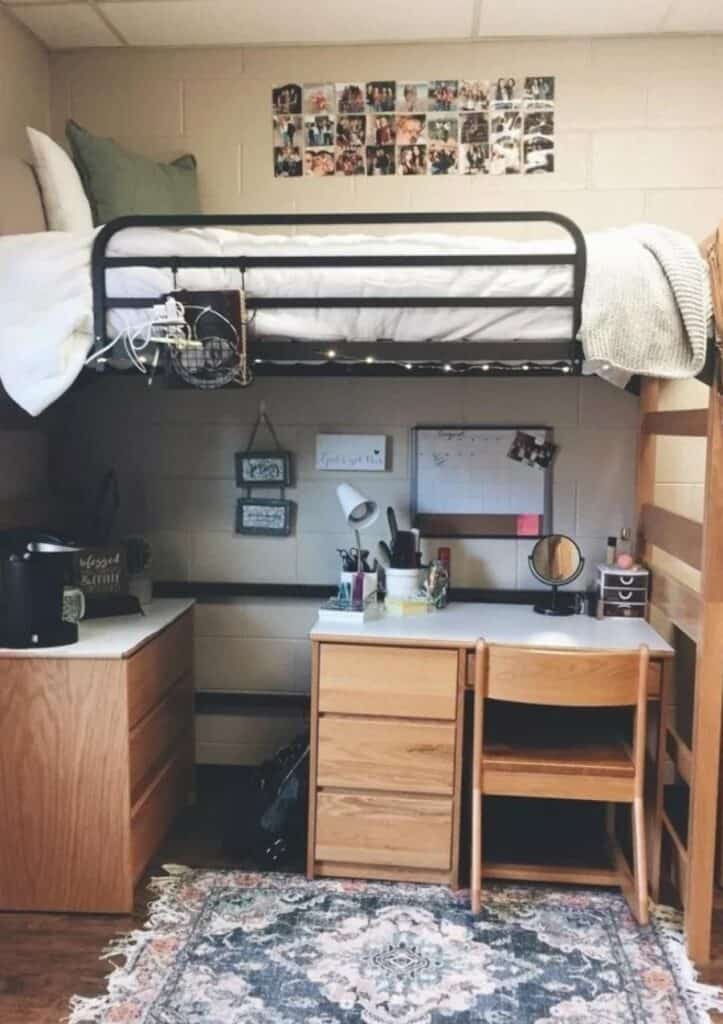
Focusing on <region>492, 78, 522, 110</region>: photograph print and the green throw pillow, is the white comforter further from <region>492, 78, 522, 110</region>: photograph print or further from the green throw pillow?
<region>492, 78, 522, 110</region>: photograph print

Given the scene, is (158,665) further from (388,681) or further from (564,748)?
(564,748)

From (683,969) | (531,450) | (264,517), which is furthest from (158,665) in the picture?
(683,969)

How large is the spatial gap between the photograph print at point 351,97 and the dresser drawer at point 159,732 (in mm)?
1981

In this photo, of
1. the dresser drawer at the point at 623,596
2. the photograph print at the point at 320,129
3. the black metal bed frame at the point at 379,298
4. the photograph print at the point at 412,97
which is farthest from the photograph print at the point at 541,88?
the dresser drawer at the point at 623,596

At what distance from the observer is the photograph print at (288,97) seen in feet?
9.61

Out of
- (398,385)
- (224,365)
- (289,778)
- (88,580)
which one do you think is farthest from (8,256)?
(289,778)

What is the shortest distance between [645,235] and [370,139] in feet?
4.13

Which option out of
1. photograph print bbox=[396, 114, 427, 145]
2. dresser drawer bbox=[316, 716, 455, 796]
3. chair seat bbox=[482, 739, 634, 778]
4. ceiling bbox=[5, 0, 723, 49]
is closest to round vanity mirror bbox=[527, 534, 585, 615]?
chair seat bbox=[482, 739, 634, 778]

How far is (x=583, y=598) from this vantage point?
9.46 ft

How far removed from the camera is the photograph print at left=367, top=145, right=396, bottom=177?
9.61 ft

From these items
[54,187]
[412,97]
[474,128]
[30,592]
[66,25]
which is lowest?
[30,592]

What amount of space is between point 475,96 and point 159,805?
2.46 metres

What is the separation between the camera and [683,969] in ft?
7.02

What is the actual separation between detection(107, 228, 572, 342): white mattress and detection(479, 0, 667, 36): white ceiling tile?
1.06 meters
